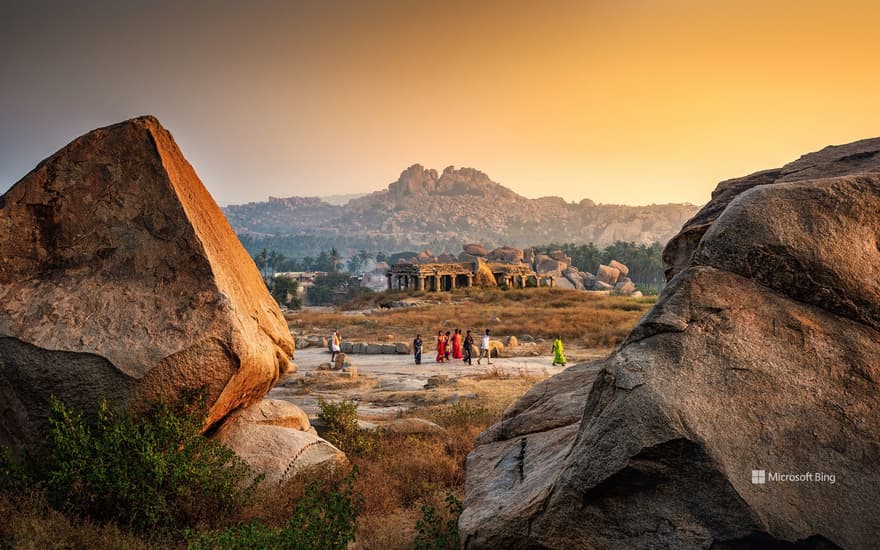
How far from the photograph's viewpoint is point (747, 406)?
3.04m

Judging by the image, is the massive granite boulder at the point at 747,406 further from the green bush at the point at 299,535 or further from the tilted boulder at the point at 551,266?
the tilted boulder at the point at 551,266

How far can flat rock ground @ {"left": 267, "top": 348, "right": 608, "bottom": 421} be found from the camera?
13.1 meters

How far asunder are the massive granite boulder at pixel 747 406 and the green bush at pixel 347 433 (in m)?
4.41

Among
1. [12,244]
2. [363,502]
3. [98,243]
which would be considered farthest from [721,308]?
Answer: [12,244]

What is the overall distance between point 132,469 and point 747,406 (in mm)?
4881

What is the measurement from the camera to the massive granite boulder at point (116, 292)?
5344mm

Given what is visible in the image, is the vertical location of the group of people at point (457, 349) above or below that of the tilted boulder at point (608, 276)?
above

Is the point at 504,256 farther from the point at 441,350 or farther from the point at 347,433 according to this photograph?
the point at 347,433

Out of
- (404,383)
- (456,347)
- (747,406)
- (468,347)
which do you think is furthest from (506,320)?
(747,406)

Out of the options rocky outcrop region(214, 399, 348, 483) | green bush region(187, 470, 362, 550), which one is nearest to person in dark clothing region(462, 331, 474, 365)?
rocky outcrop region(214, 399, 348, 483)

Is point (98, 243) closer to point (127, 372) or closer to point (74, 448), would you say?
point (127, 372)

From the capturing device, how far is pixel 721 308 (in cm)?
338

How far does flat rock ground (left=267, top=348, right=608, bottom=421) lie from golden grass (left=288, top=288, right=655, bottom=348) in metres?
3.45

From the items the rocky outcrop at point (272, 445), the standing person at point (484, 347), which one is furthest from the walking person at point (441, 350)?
the rocky outcrop at point (272, 445)
